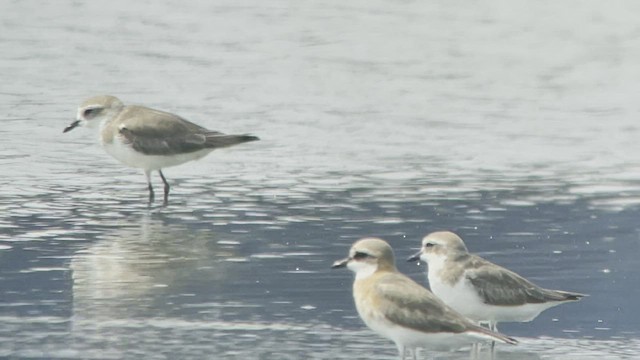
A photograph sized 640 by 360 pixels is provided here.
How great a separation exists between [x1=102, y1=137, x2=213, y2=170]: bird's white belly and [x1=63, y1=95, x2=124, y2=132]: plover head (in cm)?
36

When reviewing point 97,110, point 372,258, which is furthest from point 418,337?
point 97,110

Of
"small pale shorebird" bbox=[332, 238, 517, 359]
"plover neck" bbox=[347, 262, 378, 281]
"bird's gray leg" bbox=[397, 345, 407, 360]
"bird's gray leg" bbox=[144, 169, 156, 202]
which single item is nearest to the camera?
"small pale shorebird" bbox=[332, 238, 517, 359]

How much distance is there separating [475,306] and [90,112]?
6.66m

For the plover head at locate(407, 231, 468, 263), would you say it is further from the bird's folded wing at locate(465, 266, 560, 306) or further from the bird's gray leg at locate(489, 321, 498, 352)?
the bird's gray leg at locate(489, 321, 498, 352)

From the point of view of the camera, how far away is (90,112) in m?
15.5

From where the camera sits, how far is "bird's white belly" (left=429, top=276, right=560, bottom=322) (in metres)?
9.70

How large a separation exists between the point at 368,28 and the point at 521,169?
7772 millimetres

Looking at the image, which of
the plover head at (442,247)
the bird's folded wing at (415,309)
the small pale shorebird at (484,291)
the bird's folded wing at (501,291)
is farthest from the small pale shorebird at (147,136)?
the bird's folded wing at (415,309)

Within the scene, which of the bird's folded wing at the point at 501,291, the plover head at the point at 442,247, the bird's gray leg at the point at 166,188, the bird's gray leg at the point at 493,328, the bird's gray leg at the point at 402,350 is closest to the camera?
the bird's gray leg at the point at 402,350

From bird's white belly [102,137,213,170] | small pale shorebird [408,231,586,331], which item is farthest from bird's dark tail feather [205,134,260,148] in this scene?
small pale shorebird [408,231,586,331]

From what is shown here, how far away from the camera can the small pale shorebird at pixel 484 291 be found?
31.8 feet

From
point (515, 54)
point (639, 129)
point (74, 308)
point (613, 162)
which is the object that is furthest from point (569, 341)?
point (515, 54)

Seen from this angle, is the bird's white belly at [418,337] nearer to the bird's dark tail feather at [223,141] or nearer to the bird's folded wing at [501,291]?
the bird's folded wing at [501,291]

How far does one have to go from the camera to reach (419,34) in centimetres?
2272
